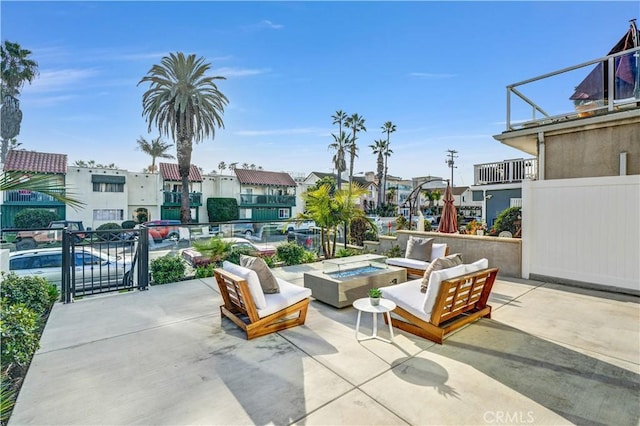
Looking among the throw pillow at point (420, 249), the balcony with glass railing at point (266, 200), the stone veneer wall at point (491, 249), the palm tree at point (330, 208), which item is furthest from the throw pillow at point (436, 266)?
the balcony with glass railing at point (266, 200)

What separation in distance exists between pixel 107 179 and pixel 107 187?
0.64 m

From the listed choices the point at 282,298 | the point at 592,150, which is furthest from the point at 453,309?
the point at 592,150

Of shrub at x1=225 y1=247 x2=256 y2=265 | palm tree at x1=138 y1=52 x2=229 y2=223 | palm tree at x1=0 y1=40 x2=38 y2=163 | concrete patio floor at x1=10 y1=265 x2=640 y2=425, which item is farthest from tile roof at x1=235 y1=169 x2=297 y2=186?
concrete patio floor at x1=10 y1=265 x2=640 y2=425

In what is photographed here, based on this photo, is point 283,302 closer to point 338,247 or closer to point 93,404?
point 93,404

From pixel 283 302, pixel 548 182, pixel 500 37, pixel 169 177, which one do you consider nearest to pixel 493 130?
pixel 548 182

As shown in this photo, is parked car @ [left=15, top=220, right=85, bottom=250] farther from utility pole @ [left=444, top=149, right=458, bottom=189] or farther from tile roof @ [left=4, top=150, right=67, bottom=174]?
utility pole @ [left=444, top=149, right=458, bottom=189]

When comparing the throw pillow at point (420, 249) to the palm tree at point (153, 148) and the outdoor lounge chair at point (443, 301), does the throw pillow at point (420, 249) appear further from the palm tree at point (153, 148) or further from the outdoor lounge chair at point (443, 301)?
the palm tree at point (153, 148)

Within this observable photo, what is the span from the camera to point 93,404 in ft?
8.13

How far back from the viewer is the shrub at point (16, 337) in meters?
2.85

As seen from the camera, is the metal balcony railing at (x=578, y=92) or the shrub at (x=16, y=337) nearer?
the shrub at (x=16, y=337)

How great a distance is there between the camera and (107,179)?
75.5ft

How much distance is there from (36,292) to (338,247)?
7492 millimetres

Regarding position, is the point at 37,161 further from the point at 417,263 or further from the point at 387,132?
the point at 387,132

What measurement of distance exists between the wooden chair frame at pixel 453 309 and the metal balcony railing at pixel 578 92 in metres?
4.85
